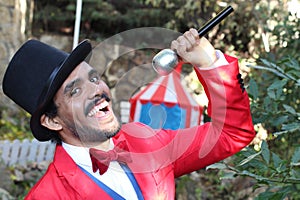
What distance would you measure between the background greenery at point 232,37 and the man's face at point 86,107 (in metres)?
0.66

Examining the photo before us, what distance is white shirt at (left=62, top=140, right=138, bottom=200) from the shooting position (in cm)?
181

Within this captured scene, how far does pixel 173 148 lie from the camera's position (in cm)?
192

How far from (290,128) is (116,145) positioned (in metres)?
0.74

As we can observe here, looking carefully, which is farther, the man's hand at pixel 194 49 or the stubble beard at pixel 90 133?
the stubble beard at pixel 90 133

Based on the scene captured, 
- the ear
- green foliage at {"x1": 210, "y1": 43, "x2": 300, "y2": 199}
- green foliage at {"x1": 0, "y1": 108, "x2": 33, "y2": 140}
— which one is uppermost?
the ear

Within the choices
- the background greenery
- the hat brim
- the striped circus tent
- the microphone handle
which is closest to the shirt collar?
the hat brim

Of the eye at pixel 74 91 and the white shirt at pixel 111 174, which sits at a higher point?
the eye at pixel 74 91

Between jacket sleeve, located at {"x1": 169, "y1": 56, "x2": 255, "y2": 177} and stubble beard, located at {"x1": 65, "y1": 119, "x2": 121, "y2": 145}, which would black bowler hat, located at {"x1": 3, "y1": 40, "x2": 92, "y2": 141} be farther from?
jacket sleeve, located at {"x1": 169, "y1": 56, "x2": 255, "y2": 177}

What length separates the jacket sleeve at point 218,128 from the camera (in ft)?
5.56

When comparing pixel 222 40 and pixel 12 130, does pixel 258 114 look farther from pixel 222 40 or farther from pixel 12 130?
pixel 222 40

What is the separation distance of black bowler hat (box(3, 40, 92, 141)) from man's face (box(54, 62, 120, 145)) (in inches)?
1.1

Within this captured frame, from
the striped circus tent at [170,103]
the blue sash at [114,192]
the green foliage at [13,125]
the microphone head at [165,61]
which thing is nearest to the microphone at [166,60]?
the microphone head at [165,61]

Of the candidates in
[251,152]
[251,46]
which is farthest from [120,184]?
[251,46]

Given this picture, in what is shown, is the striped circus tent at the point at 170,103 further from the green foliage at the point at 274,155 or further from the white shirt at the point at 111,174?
the white shirt at the point at 111,174
